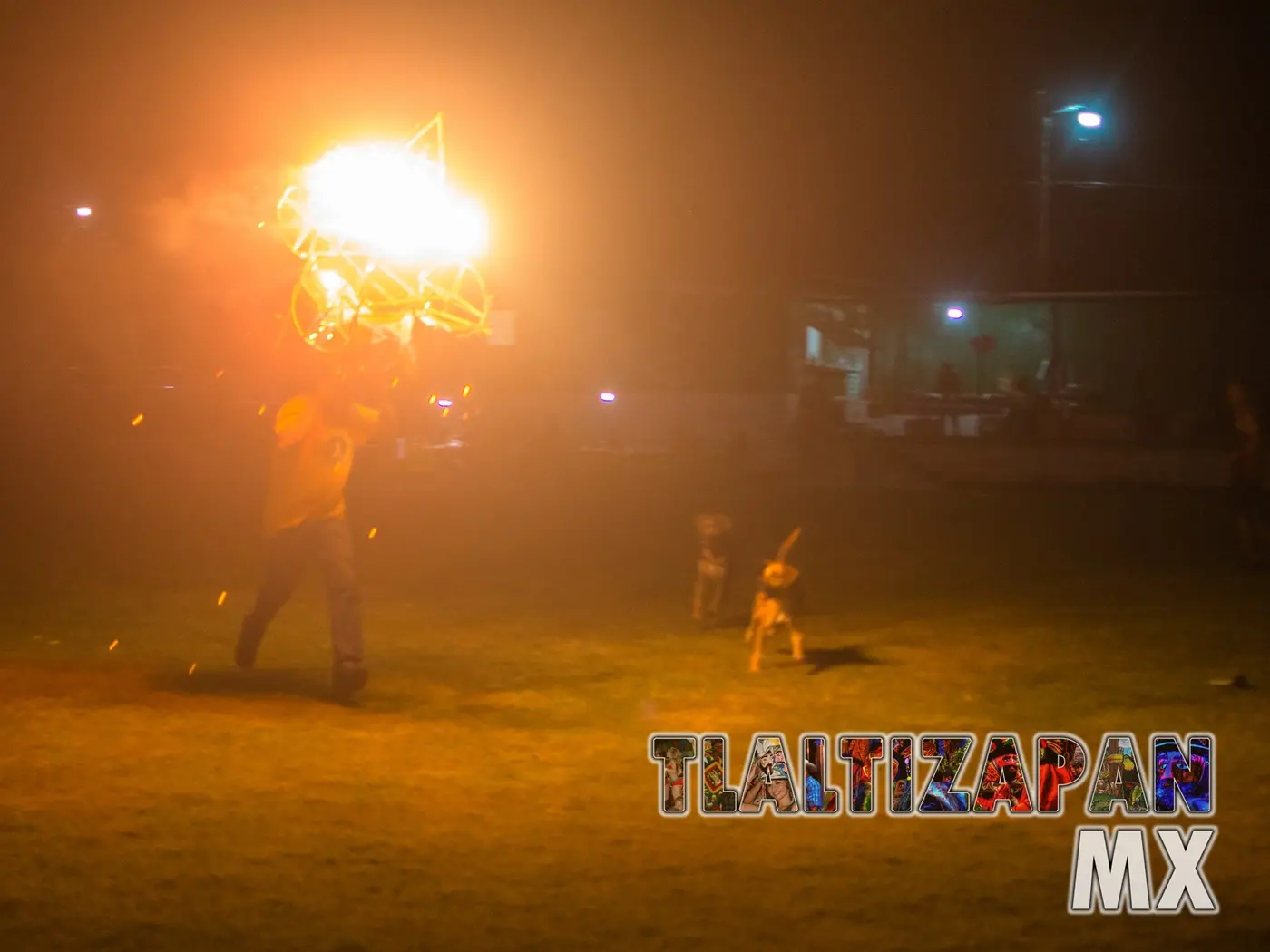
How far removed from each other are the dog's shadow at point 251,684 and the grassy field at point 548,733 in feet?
0.13

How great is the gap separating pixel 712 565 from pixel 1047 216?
21763mm

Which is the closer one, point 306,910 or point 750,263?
point 306,910

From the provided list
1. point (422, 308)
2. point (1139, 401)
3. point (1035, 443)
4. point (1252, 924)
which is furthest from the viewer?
point (1139, 401)

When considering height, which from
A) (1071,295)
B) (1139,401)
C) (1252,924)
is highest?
(1071,295)

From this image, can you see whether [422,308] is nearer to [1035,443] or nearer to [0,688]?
[0,688]

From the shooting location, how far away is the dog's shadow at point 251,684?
8445 millimetres

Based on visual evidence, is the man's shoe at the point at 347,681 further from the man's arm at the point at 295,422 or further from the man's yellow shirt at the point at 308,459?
the man's arm at the point at 295,422

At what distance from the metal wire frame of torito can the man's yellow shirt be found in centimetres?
38

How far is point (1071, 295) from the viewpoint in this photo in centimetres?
2905

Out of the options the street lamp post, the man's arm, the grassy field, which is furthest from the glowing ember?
the street lamp post

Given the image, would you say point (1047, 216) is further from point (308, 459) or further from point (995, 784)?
point (995, 784)

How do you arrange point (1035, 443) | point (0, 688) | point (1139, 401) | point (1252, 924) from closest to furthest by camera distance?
point (1252, 924)
point (0, 688)
point (1035, 443)
point (1139, 401)

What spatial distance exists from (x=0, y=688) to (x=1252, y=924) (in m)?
6.45

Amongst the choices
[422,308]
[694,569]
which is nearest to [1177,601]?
[694,569]
